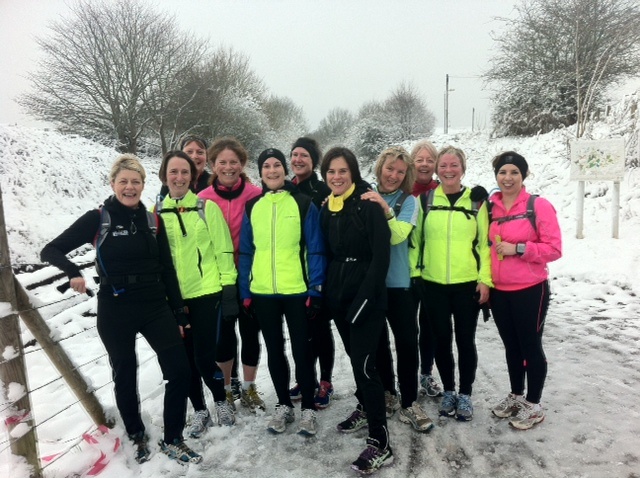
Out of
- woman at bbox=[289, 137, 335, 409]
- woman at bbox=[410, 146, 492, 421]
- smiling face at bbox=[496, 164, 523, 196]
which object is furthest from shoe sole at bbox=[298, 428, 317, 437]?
smiling face at bbox=[496, 164, 523, 196]

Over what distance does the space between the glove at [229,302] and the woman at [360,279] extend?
79 centimetres

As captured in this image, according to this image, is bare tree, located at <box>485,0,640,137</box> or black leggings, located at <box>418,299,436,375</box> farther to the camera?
bare tree, located at <box>485,0,640,137</box>

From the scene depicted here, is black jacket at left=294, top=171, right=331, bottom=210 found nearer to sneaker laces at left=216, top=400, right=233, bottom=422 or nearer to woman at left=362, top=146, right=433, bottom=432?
woman at left=362, top=146, right=433, bottom=432

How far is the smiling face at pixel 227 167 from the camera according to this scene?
12.5ft

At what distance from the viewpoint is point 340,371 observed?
4.67m

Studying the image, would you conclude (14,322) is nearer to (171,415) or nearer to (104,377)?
(171,415)

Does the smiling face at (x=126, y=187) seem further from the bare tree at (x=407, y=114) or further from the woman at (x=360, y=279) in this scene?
the bare tree at (x=407, y=114)

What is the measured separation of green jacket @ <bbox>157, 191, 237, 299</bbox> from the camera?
11.1 feet

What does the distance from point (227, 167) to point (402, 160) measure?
5.15 feet

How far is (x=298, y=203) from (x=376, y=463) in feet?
6.66

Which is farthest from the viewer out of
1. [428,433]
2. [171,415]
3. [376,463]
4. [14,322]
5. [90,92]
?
[90,92]

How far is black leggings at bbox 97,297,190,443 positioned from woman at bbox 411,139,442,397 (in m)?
2.20

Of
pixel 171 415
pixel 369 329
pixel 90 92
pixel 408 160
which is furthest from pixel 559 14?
pixel 90 92

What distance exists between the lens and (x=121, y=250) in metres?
3.03
